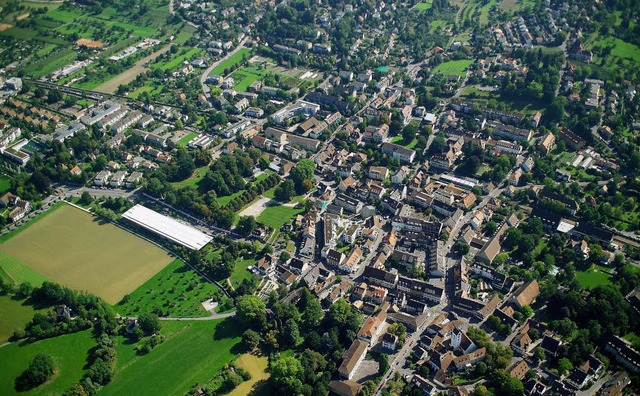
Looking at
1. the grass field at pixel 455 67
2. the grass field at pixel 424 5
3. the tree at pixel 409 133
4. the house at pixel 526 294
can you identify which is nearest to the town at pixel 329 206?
the house at pixel 526 294

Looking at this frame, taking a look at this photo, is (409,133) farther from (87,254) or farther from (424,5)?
(424,5)

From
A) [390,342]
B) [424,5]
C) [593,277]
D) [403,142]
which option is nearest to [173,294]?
[390,342]

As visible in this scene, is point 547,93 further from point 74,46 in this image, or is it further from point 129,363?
point 74,46

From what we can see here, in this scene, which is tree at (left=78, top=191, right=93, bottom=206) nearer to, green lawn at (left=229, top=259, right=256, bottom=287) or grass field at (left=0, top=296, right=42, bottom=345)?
grass field at (left=0, top=296, right=42, bottom=345)

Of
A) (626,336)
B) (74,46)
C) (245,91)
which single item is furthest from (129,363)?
(74,46)

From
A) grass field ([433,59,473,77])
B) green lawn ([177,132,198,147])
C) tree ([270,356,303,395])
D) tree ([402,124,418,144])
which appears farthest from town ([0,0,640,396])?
grass field ([433,59,473,77])
